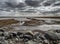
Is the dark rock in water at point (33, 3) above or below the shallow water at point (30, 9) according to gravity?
above

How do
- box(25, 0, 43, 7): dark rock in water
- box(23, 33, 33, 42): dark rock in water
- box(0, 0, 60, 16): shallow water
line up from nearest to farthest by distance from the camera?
box(23, 33, 33, 42): dark rock in water < box(0, 0, 60, 16): shallow water < box(25, 0, 43, 7): dark rock in water

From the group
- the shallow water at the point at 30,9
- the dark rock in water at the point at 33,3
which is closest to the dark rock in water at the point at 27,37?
the shallow water at the point at 30,9

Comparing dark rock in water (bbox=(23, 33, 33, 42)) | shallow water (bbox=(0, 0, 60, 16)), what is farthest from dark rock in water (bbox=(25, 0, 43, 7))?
dark rock in water (bbox=(23, 33, 33, 42))

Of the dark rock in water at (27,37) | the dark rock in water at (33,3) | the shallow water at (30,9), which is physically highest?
the dark rock in water at (33,3)

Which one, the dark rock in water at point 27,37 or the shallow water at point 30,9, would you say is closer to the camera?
the dark rock in water at point 27,37

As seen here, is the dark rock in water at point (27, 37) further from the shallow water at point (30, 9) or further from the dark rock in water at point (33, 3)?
the dark rock in water at point (33, 3)

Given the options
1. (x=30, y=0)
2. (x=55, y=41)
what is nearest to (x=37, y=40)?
(x=55, y=41)

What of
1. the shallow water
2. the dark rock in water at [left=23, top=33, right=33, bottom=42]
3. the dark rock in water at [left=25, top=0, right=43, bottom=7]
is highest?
the dark rock in water at [left=25, top=0, right=43, bottom=7]

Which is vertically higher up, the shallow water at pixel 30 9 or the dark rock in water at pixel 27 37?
the dark rock in water at pixel 27 37

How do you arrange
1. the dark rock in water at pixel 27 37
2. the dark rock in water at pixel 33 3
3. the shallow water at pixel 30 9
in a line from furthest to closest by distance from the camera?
the dark rock in water at pixel 33 3 < the shallow water at pixel 30 9 < the dark rock in water at pixel 27 37

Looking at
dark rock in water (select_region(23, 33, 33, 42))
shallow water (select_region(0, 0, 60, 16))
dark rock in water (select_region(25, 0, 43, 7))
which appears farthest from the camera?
dark rock in water (select_region(25, 0, 43, 7))

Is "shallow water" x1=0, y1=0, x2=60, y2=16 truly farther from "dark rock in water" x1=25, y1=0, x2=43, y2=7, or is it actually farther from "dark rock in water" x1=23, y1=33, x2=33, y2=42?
"dark rock in water" x1=23, y1=33, x2=33, y2=42

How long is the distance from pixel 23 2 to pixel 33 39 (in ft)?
33.3

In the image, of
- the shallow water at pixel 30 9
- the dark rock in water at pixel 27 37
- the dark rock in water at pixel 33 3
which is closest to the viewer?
the dark rock in water at pixel 27 37
